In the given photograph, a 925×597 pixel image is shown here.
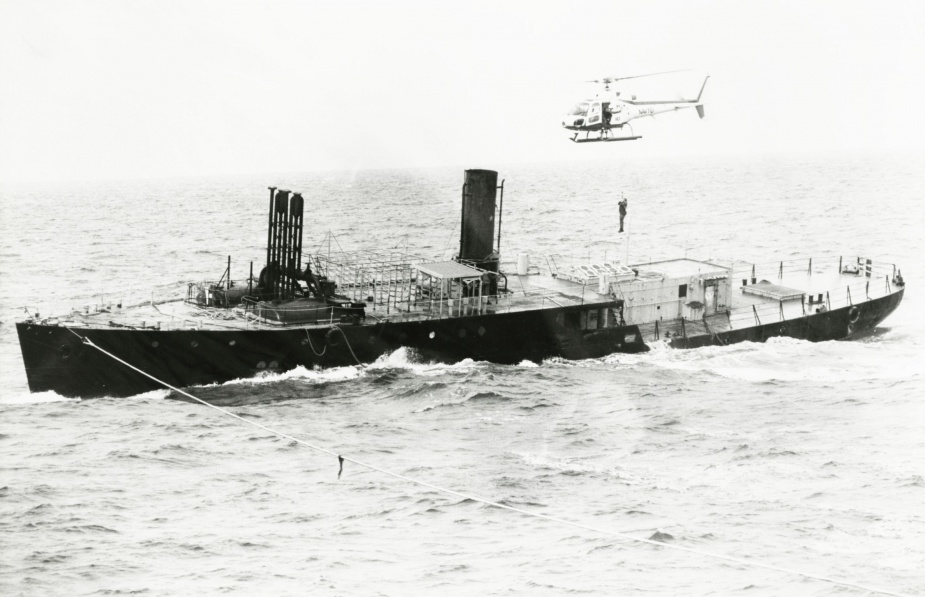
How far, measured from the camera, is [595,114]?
153 ft

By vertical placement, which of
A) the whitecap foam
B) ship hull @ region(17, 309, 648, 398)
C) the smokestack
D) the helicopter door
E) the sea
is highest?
the helicopter door

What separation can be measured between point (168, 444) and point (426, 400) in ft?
30.2

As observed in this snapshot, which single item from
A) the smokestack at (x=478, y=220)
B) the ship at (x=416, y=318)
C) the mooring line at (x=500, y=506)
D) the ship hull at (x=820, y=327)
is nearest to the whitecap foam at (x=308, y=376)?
the ship at (x=416, y=318)

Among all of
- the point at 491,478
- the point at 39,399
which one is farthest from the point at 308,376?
the point at 491,478

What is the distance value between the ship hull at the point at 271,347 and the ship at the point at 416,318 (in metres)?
0.05

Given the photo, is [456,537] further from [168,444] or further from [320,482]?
[168,444]

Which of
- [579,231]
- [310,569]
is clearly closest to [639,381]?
[310,569]

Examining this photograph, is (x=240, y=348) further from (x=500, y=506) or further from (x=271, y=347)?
(x=500, y=506)

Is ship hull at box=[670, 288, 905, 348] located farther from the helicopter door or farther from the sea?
the helicopter door

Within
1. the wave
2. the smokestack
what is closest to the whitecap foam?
the wave

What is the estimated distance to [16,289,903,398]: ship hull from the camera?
34031 mm

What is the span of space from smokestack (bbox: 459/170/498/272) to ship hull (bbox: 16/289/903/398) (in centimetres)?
480

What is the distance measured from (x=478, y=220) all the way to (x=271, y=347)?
1208 cm

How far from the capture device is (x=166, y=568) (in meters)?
20.5
